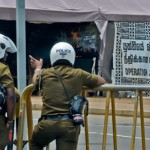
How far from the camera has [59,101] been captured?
280 inches

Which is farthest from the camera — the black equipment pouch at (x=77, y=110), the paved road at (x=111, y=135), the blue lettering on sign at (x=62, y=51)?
the paved road at (x=111, y=135)

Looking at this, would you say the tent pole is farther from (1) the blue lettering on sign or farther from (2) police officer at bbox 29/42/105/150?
(1) the blue lettering on sign

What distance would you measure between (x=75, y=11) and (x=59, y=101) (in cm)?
1410

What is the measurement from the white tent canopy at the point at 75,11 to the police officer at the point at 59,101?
43.9 ft

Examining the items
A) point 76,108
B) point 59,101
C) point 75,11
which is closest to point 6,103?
point 59,101

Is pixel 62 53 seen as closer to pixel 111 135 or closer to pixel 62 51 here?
pixel 62 51

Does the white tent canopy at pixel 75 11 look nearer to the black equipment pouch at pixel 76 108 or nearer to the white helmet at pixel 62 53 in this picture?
the white helmet at pixel 62 53

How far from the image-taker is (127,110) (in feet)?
60.1

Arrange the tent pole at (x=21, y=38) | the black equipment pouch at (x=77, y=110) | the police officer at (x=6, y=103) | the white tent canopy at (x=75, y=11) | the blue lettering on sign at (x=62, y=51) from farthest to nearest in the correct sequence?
1. the white tent canopy at (x=75, y=11)
2. the tent pole at (x=21, y=38)
3. the blue lettering on sign at (x=62, y=51)
4. the black equipment pouch at (x=77, y=110)
5. the police officer at (x=6, y=103)

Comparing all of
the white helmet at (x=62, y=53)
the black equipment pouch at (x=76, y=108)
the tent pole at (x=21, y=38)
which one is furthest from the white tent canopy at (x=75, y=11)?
the black equipment pouch at (x=76, y=108)

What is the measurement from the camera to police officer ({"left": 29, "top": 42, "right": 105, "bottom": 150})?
7047 mm

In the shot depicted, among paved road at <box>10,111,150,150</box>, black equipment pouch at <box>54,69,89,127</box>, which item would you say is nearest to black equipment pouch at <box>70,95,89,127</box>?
black equipment pouch at <box>54,69,89,127</box>

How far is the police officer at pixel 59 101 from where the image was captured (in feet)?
23.1

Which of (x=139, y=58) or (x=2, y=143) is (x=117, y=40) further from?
Result: (x=2, y=143)
